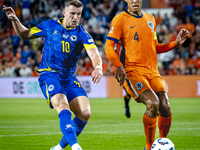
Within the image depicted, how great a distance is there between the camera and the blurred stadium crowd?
58.7ft

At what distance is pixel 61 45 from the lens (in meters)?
5.01

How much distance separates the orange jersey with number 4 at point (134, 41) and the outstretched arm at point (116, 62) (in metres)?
0.12

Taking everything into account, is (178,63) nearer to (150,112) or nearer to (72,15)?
(150,112)

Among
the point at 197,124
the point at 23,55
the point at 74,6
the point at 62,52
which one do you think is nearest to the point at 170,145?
the point at 62,52

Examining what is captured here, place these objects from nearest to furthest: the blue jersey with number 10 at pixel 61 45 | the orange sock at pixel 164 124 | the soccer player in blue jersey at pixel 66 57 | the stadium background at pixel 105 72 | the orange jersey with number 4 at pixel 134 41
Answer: the soccer player in blue jersey at pixel 66 57 < the blue jersey with number 10 at pixel 61 45 < the orange sock at pixel 164 124 < the orange jersey with number 4 at pixel 134 41 < the stadium background at pixel 105 72

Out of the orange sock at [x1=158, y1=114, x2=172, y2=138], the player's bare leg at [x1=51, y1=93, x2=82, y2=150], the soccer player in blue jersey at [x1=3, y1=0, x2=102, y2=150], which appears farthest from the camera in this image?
the orange sock at [x1=158, y1=114, x2=172, y2=138]

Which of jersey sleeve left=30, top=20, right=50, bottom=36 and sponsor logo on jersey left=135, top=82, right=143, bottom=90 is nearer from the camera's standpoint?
jersey sleeve left=30, top=20, right=50, bottom=36

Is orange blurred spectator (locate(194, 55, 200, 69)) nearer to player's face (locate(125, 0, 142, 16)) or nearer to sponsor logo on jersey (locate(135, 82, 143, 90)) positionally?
player's face (locate(125, 0, 142, 16))

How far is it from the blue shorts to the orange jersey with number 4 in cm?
95

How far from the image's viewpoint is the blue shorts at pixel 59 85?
15.6 feet

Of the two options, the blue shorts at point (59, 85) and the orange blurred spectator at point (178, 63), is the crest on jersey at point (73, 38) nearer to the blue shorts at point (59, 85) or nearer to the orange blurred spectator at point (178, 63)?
the blue shorts at point (59, 85)

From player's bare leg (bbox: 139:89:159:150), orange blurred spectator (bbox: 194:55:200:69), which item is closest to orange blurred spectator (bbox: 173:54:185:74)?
orange blurred spectator (bbox: 194:55:200:69)

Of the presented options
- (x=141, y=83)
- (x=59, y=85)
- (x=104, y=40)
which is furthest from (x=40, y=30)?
(x=104, y=40)

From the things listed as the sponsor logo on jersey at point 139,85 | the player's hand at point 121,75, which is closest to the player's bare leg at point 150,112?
the sponsor logo on jersey at point 139,85
